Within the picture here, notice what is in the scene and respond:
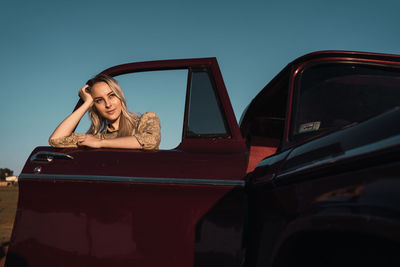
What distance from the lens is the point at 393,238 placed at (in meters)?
0.70

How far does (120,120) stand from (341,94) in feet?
5.23

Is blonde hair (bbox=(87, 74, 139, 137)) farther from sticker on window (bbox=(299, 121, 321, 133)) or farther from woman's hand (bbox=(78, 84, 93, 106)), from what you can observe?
sticker on window (bbox=(299, 121, 321, 133))

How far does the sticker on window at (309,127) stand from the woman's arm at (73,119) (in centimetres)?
152

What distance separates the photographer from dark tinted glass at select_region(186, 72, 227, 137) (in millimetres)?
1830

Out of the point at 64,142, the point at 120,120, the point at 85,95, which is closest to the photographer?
the point at 64,142

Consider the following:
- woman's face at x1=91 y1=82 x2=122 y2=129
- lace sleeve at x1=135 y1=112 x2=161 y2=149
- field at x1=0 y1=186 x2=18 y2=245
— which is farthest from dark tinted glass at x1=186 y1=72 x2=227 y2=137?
field at x1=0 y1=186 x2=18 y2=245

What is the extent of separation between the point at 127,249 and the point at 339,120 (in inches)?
49.7

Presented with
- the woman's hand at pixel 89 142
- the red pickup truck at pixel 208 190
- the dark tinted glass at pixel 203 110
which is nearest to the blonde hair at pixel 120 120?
the woman's hand at pixel 89 142

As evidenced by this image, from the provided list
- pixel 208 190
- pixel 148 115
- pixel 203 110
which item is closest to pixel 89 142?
pixel 148 115

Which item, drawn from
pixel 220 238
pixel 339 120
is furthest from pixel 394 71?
pixel 220 238

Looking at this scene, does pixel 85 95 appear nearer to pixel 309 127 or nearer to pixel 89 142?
pixel 89 142

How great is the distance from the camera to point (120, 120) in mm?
2320

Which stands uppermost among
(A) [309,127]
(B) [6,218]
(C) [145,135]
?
(A) [309,127]

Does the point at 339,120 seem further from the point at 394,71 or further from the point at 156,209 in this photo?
the point at 156,209
